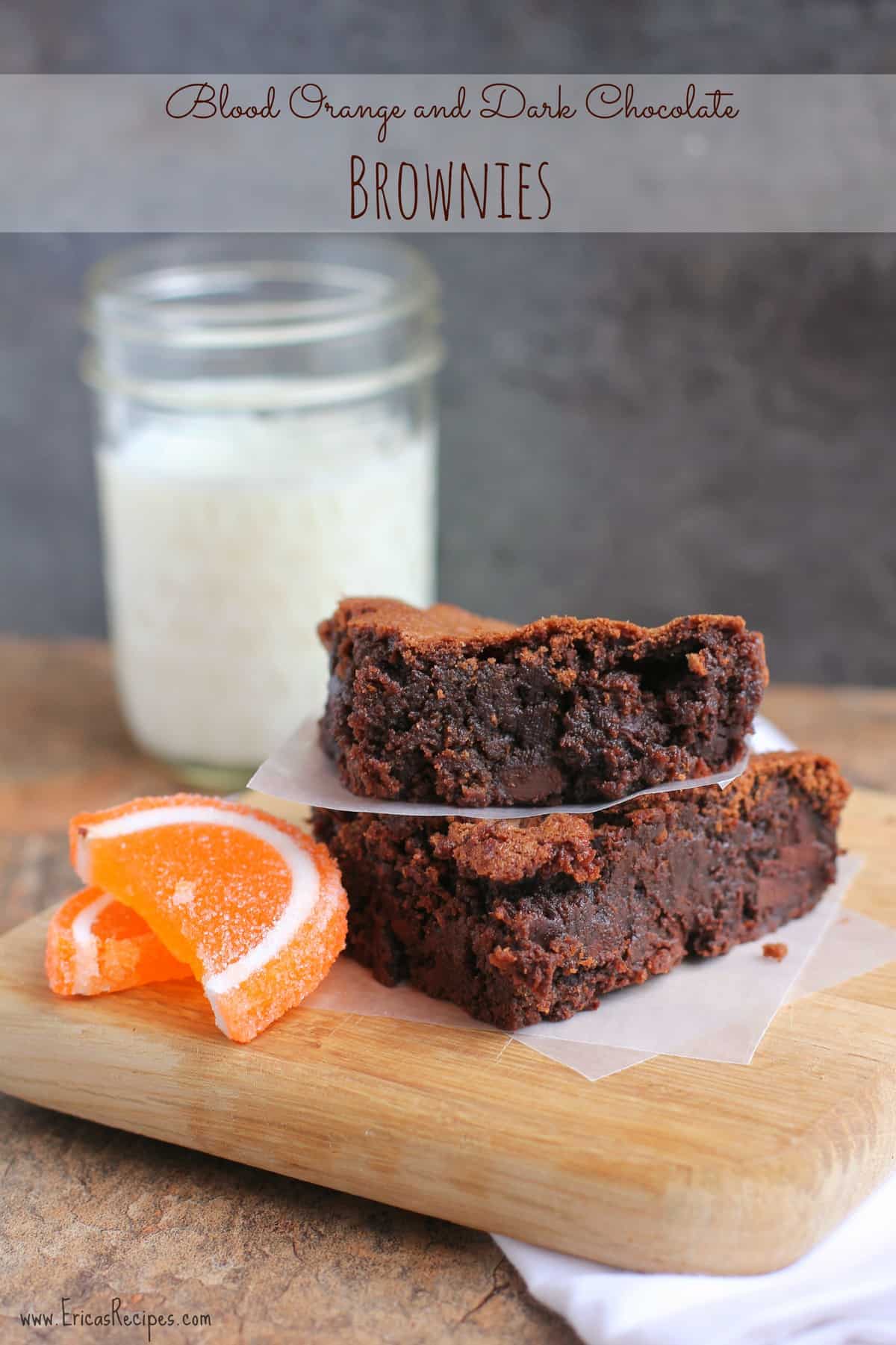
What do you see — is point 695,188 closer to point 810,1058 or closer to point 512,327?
point 512,327

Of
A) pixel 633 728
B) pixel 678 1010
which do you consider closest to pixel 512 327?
pixel 633 728

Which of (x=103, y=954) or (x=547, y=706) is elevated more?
(x=547, y=706)

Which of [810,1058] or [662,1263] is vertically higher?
[810,1058]

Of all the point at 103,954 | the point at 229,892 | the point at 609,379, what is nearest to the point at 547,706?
the point at 229,892
